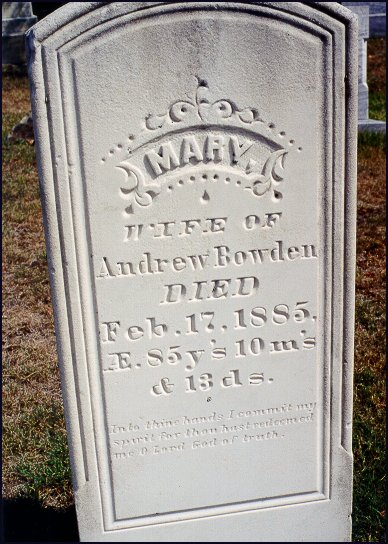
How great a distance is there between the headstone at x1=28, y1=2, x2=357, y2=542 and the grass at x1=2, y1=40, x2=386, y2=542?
0.63 metres

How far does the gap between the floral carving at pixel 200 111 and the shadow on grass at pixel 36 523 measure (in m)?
1.90

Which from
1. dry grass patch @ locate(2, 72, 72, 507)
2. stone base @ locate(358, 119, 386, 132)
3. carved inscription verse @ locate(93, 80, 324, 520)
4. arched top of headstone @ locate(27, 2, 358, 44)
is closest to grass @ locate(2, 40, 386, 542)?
dry grass patch @ locate(2, 72, 72, 507)

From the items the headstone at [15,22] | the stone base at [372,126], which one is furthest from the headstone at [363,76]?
the headstone at [15,22]

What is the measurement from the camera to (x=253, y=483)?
10.1 ft

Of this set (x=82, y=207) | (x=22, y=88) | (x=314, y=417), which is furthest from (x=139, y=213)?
(x=22, y=88)

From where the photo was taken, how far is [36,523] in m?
3.49

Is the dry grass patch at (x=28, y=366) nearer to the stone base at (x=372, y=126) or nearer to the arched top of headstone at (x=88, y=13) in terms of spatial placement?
the arched top of headstone at (x=88, y=13)

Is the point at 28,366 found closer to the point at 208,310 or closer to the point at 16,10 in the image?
the point at 208,310

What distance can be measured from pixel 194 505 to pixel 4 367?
2114 millimetres

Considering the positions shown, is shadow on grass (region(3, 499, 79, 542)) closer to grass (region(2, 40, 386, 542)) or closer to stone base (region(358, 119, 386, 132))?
grass (region(2, 40, 386, 542))

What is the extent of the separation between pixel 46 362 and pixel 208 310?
89.4 inches

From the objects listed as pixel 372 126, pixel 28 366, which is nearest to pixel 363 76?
pixel 372 126

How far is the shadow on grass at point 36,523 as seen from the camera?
3.41 m

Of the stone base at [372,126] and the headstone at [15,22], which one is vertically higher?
the headstone at [15,22]
